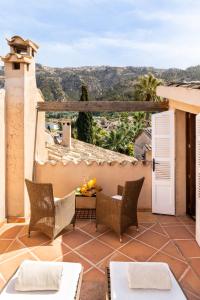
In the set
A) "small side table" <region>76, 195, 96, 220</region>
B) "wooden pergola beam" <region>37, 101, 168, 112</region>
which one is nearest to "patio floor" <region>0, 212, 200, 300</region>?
"small side table" <region>76, 195, 96, 220</region>

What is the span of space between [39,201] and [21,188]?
1421 millimetres

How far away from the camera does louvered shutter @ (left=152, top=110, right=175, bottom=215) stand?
6945 mm

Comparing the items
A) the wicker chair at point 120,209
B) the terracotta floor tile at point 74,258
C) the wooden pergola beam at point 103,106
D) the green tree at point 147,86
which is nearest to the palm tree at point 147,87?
the green tree at point 147,86

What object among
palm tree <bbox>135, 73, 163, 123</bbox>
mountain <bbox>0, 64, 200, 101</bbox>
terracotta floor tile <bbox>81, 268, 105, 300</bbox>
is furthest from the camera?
mountain <bbox>0, 64, 200, 101</bbox>

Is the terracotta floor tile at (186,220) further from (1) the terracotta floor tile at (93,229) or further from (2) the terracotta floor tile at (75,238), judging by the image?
(2) the terracotta floor tile at (75,238)

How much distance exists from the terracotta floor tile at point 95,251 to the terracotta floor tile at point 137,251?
1.00 feet

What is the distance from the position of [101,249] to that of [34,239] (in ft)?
4.59

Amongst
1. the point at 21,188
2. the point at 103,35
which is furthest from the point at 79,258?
the point at 103,35

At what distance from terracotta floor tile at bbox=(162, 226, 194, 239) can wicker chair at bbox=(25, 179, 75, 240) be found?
2.25 m

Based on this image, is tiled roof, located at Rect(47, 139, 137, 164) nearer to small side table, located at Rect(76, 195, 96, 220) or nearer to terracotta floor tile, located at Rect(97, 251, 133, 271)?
small side table, located at Rect(76, 195, 96, 220)

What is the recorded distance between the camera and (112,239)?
5504 millimetres

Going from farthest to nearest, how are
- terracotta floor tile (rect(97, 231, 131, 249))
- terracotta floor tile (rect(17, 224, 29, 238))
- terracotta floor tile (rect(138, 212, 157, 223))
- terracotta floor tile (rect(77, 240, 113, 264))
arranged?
terracotta floor tile (rect(138, 212, 157, 223)) < terracotta floor tile (rect(17, 224, 29, 238)) < terracotta floor tile (rect(97, 231, 131, 249)) < terracotta floor tile (rect(77, 240, 113, 264))

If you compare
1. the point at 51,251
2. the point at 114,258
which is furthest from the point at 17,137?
the point at 114,258

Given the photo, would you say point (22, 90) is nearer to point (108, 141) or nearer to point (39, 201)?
point (39, 201)
